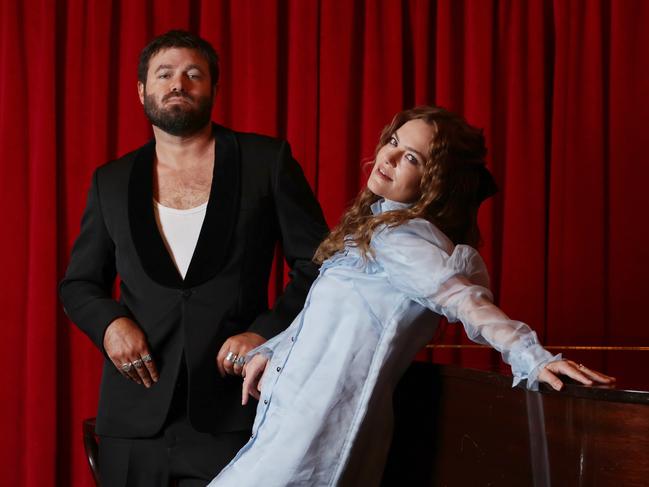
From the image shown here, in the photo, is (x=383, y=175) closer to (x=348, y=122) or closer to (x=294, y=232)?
(x=294, y=232)

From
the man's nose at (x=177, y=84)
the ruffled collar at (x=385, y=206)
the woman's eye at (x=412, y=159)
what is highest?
the man's nose at (x=177, y=84)

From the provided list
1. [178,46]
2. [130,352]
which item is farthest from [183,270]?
[178,46]

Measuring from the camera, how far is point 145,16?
11.8 feet

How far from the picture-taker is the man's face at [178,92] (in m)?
2.24

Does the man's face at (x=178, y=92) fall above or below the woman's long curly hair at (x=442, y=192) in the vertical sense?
above

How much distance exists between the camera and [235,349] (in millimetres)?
2021

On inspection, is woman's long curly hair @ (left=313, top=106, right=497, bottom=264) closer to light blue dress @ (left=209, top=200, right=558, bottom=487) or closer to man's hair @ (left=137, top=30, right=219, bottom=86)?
light blue dress @ (left=209, top=200, right=558, bottom=487)

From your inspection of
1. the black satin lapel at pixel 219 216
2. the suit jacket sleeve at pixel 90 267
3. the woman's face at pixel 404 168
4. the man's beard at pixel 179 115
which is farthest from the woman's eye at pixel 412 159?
the suit jacket sleeve at pixel 90 267

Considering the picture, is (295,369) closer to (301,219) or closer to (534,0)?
(301,219)

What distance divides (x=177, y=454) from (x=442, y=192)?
0.91 meters

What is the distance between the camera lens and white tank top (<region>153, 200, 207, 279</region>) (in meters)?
2.18

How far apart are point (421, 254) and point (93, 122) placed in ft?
7.80

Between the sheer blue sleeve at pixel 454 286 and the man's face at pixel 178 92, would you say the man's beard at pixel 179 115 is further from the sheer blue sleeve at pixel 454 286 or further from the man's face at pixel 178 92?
the sheer blue sleeve at pixel 454 286

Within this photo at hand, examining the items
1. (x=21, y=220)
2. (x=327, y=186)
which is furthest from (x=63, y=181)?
(x=327, y=186)
